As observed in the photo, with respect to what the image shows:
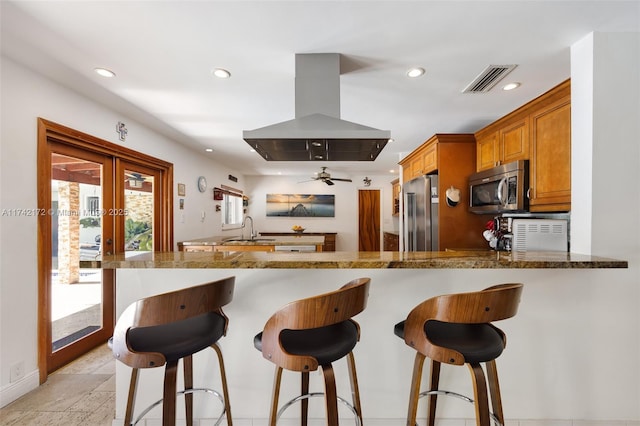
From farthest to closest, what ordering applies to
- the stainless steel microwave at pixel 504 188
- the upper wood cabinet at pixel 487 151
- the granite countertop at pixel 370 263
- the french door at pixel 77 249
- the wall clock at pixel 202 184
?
1. the wall clock at pixel 202 184
2. the upper wood cabinet at pixel 487 151
3. the stainless steel microwave at pixel 504 188
4. the french door at pixel 77 249
5. the granite countertop at pixel 370 263

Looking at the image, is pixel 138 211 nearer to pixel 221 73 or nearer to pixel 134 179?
pixel 134 179

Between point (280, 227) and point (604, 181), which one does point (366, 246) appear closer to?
point (280, 227)

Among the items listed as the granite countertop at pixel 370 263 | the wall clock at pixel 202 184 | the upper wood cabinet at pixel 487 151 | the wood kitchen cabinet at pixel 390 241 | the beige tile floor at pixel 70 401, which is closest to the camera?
the granite countertop at pixel 370 263

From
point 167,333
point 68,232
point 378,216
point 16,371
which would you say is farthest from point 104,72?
Answer: point 378,216

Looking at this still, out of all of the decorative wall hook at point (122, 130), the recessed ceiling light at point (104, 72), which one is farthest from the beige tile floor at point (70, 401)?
the recessed ceiling light at point (104, 72)

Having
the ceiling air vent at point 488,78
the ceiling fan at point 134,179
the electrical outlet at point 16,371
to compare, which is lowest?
the electrical outlet at point 16,371

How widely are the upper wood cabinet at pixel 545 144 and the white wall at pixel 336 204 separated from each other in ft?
13.8

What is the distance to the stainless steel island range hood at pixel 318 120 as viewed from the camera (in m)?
1.73

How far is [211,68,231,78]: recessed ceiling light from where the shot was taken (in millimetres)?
1981

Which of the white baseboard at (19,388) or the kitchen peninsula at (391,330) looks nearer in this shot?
the kitchen peninsula at (391,330)

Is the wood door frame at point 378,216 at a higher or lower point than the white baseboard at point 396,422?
higher

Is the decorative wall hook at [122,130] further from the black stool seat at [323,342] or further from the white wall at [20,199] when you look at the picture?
the black stool seat at [323,342]

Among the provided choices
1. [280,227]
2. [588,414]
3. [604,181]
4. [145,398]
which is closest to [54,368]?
[145,398]

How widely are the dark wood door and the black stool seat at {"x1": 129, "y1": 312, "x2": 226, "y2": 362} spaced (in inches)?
228
